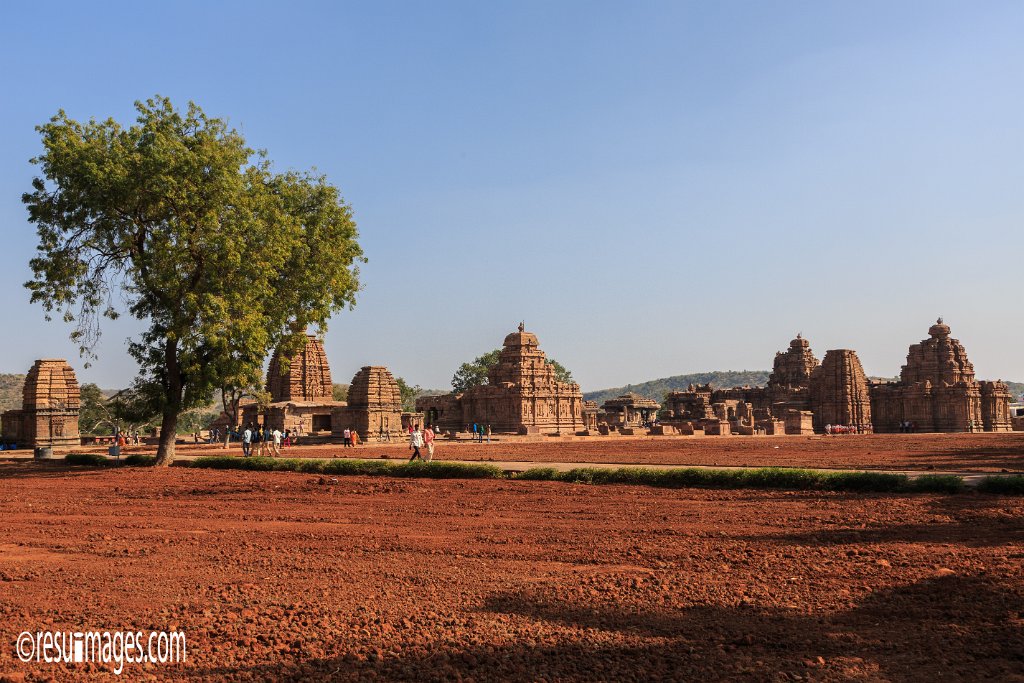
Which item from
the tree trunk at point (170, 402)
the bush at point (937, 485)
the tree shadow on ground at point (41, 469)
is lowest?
the bush at point (937, 485)

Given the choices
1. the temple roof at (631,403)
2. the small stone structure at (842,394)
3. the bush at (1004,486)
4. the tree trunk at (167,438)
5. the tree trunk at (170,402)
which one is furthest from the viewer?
→ the temple roof at (631,403)

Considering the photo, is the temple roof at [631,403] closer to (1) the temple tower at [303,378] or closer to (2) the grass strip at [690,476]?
(1) the temple tower at [303,378]

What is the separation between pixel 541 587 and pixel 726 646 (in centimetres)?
237

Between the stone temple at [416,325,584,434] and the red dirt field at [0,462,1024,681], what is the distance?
43.4 meters

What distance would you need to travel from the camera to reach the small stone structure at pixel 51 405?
1304 inches

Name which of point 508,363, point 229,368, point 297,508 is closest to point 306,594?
point 297,508

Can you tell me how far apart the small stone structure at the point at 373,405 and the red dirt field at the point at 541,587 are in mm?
26345

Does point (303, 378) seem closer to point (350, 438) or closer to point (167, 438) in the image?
point (350, 438)

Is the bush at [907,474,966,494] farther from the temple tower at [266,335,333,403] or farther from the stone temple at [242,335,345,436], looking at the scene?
the temple tower at [266,335,333,403]

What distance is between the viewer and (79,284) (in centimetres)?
2364

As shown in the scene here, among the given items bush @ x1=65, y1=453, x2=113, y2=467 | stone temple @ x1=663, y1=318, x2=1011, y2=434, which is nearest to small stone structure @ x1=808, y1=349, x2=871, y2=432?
stone temple @ x1=663, y1=318, x2=1011, y2=434

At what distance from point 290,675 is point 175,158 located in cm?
1939

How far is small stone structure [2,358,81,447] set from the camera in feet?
109

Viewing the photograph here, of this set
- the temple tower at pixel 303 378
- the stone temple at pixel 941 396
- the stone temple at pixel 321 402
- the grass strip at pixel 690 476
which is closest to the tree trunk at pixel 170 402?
the grass strip at pixel 690 476
